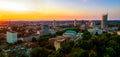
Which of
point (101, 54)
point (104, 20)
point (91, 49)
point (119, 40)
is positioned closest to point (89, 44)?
point (91, 49)

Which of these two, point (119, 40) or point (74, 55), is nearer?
point (74, 55)

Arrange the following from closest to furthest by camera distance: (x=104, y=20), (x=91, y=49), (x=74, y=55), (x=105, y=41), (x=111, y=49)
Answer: (x=74, y=55), (x=111, y=49), (x=91, y=49), (x=105, y=41), (x=104, y=20)

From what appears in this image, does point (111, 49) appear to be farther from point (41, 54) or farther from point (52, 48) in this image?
point (52, 48)

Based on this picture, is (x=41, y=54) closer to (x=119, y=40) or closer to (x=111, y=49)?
(x=111, y=49)

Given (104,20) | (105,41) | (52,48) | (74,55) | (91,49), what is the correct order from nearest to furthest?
(74,55) → (91,49) → (105,41) → (52,48) → (104,20)

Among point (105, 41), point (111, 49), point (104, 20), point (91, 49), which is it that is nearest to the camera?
Result: point (111, 49)

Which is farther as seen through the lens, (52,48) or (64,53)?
(52,48)

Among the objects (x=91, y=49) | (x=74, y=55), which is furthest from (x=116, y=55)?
(x=74, y=55)

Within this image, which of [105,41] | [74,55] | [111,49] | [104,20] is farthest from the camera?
[104,20]

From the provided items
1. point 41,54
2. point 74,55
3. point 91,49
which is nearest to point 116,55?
point 91,49
